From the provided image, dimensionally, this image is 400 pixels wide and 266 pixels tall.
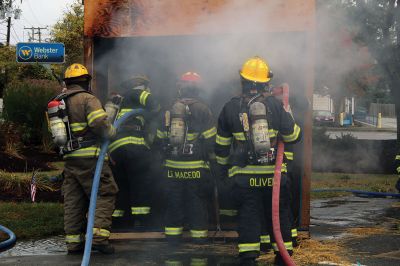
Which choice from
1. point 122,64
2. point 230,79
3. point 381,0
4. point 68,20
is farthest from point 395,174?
point 68,20

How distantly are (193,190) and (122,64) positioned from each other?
72.6 inches

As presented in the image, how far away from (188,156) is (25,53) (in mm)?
11490

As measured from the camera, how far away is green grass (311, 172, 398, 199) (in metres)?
11.0

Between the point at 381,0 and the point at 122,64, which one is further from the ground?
the point at 381,0

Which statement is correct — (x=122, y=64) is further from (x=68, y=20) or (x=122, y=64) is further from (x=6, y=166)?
(x=68, y=20)

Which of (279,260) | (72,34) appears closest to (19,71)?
(72,34)

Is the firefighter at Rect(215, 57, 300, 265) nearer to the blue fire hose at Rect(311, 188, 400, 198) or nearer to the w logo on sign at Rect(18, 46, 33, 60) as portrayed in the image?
the blue fire hose at Rect(311, 188, 400, 198)

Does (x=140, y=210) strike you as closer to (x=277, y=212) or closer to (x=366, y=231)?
(x=277, y=212)

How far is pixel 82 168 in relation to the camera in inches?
238

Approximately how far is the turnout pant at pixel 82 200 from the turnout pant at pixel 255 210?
1367mm

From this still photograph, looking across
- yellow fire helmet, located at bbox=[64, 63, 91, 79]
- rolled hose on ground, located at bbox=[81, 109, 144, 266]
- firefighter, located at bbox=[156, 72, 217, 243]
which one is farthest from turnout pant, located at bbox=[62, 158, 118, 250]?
yellow fire helmet, located at bbox=[64, 63, 91, 79]

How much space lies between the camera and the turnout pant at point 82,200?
6020 millimetres

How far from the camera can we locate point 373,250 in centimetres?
607

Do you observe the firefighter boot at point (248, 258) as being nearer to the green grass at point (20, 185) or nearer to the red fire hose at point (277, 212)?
the red fire hose at point (277, 212)
